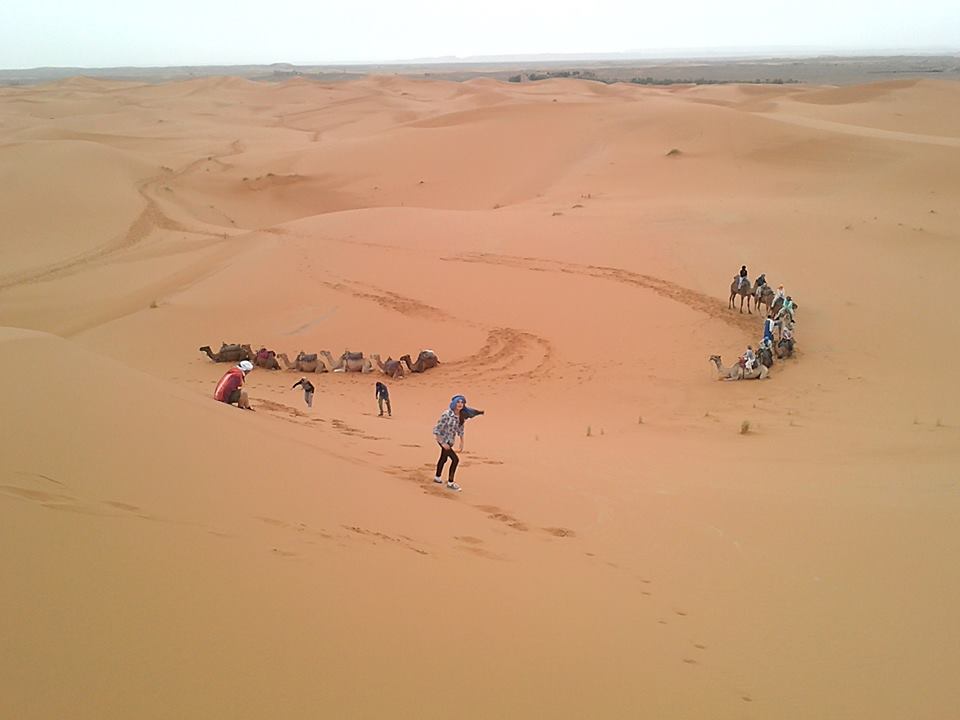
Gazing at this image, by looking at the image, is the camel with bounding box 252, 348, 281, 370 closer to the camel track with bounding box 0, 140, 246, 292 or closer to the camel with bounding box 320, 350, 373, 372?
the camel with bounding box 320, 350, 373, 372

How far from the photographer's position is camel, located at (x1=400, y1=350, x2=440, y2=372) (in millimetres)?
13922

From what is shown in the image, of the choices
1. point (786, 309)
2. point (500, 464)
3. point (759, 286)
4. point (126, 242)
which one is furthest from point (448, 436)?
point (126, 242)

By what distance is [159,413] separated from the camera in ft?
18.9

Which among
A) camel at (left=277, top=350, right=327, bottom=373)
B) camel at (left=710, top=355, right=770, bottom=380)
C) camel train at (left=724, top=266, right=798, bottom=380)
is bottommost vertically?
camel at (left=277, top=350, right=327, bottom=373)

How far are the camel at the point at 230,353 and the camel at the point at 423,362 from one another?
3226 millimetres

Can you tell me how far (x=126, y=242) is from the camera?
2511cm

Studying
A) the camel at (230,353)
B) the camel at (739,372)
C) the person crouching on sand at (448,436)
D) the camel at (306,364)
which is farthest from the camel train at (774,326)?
the camel at (230,353)

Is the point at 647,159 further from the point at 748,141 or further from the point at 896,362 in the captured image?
the point at 896,362

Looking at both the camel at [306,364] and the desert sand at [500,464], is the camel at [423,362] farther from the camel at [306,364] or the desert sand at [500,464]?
the camel at [306,364]

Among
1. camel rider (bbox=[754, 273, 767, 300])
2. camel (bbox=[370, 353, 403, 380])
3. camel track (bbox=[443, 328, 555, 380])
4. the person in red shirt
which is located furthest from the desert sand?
camel rider (bbox=[754, 273, 767, 300])

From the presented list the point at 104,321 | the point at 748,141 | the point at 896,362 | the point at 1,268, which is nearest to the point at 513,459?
the point at 896,362

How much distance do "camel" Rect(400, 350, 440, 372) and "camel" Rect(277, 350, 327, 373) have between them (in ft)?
5.29

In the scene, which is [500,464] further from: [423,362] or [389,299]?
[389,299]

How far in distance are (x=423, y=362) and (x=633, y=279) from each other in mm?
6185
